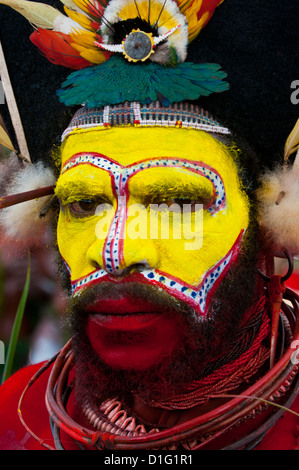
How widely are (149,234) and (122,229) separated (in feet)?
0.38

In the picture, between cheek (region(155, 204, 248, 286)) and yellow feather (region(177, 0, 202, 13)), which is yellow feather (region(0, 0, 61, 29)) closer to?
yellow feather (region(177, 0, 202, 13))

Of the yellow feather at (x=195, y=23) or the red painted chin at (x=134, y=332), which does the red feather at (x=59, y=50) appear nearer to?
the yellow feather at (x=195, y=23)

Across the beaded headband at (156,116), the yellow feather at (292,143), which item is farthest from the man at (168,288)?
the yellow feather at (292,143)

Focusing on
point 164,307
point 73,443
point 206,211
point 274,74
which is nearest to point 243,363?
point 164,307

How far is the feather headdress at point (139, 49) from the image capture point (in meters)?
2.02

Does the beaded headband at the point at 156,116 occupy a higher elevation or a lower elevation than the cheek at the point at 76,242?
higher

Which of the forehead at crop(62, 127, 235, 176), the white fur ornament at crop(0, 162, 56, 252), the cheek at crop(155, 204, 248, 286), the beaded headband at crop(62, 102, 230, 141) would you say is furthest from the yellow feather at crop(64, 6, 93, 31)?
the cheek at crop(155, 204, 248, 286)

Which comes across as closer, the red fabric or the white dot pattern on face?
the white dot pattern on face

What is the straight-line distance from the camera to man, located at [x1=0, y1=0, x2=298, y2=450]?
1.98m

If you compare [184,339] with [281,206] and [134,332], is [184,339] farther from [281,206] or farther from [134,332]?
[281,206]

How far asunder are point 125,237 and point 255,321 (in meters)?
0.79

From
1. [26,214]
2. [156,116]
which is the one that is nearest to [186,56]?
[156,116]

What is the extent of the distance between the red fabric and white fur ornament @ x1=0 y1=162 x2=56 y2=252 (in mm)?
849

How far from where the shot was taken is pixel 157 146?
208 cm
